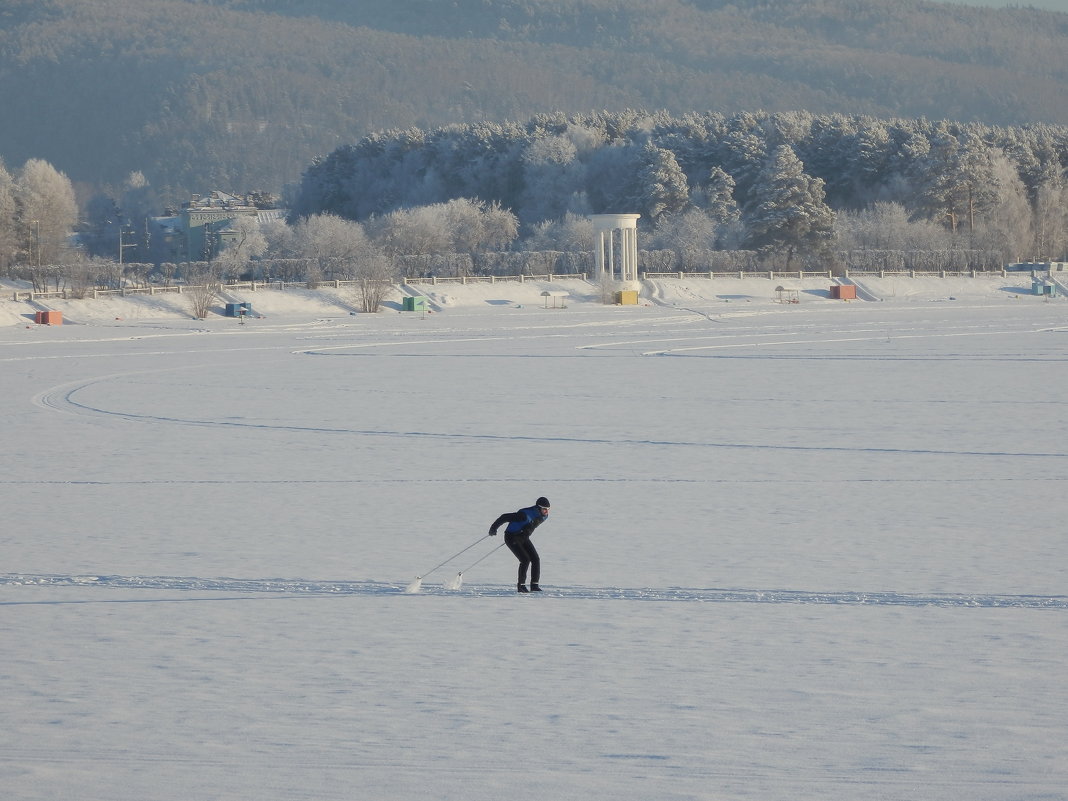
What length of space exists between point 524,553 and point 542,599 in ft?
1.29

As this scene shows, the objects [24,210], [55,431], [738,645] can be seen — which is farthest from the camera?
[24,210]

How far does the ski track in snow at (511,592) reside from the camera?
1227 centimetres

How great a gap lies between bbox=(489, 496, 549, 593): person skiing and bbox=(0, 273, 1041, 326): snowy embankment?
5094 cm

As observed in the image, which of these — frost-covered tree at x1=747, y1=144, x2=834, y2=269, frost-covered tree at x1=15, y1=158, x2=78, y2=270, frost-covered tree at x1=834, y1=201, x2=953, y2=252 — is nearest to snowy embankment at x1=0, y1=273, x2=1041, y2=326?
frost-covered tree at x1=747, y1=144, x2=834, y2=269

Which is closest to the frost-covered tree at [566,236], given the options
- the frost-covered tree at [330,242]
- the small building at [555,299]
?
the frost-covered tree at [330,242]

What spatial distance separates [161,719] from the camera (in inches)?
370

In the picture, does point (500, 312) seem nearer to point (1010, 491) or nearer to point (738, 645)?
point (1010, 491)

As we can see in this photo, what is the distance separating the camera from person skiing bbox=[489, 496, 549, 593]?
1247 centimetres

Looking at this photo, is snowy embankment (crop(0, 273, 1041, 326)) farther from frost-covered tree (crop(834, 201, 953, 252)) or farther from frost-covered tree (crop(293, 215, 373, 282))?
frost-covered tree (crop(293, 215, 373, 282))

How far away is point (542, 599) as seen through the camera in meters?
12.5

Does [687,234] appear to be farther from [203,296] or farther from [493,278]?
[203,296]

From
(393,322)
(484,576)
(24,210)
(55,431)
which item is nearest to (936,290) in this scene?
(393,322)

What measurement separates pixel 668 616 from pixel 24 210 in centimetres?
9323

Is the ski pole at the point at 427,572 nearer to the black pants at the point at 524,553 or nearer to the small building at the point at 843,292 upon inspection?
the black pants at the point at 524,553
